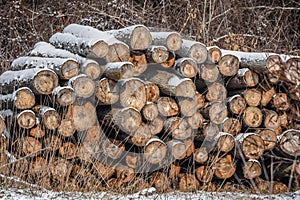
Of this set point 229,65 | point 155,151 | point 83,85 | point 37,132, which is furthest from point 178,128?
point 37,132

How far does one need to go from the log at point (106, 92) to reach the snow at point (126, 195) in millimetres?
999

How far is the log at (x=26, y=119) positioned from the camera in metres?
5.48

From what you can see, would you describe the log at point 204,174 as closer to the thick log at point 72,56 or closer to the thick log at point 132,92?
the thick log at point 132,92

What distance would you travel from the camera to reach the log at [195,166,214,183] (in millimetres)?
5893

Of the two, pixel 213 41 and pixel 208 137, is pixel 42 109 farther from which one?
pixel 213 41

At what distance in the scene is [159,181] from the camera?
19.4 ft

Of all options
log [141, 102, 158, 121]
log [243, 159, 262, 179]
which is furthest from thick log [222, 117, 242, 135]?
log [141, 102, 158, 121]

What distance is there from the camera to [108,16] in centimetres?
1038

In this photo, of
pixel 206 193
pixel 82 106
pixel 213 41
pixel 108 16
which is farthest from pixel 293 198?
pixel 108 16

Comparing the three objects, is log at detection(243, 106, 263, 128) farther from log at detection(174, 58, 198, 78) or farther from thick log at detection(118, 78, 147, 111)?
thick log at detection(118, 78, 147, 111)

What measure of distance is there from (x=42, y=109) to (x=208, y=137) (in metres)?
1.89

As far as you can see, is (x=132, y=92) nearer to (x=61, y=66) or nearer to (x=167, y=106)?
(x=167, y=106)

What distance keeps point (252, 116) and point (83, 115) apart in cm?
192

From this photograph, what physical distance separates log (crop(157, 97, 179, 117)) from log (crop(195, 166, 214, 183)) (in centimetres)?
74
